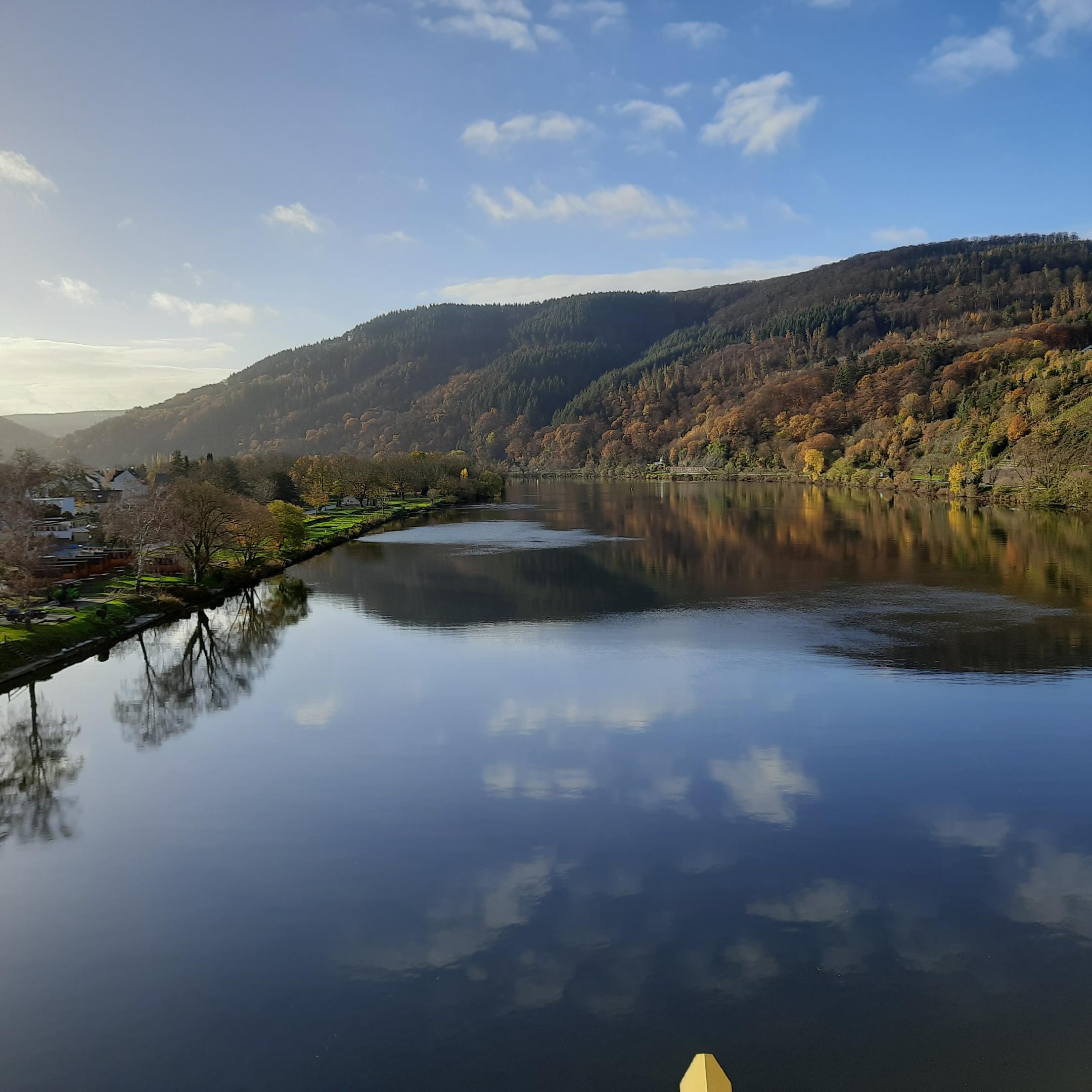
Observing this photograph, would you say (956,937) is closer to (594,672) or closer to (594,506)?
(594,672)

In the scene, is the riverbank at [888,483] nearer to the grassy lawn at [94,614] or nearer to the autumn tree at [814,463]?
the autumn tree at [814,463]

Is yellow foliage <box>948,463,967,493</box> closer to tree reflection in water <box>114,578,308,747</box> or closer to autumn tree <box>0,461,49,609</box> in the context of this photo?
tree reflection in water <box>114,578,308,747</box>

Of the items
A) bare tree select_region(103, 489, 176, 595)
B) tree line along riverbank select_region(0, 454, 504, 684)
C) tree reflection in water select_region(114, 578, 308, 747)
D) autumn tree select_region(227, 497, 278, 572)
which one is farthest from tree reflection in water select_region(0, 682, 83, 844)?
autumn tree select_region(227, 497, 278, 572)

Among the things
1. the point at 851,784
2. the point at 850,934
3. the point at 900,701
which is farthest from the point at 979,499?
the point at 850,934

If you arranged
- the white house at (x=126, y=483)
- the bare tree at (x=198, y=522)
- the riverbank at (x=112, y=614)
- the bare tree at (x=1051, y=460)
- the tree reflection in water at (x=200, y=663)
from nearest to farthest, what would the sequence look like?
1. the tree reflection in water at (x=200, y=663)
2. the riverbank at (x=112, y=614)
3. the bare tree at (x=198, y=522)
4. the bare tree at (x=1051, y=460)
5. the white house at (x=126, y=483)

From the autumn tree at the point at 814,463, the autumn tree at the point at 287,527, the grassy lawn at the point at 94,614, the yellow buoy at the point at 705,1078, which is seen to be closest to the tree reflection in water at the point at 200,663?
the grassy lawn at the point at 94,614

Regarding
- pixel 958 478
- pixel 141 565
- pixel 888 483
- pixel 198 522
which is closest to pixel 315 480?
pixel 198 522

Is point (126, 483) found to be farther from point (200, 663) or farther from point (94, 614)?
point (200, 663)
